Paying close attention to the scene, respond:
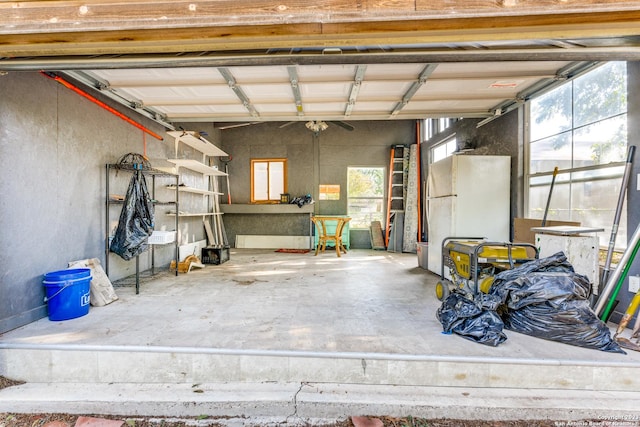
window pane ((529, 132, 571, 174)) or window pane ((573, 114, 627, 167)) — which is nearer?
window pane ((573, 114, 627, 167))

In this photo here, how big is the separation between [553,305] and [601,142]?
1.78 m

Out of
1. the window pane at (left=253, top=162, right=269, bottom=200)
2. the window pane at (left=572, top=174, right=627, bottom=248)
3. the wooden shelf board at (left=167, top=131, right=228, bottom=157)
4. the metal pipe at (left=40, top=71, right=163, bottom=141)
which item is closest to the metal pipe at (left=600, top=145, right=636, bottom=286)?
the window pane at (left=572, top=174, right=627, bottom=248)

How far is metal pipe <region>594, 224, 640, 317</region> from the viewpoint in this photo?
90.2 inches

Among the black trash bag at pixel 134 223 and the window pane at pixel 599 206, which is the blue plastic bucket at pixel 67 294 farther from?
the window pane at pixel 599 206

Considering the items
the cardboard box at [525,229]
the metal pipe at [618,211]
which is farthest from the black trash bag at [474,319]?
the cardboard box at [525,229]

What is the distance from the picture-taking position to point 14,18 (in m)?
1.47

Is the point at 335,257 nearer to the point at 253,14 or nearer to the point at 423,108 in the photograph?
the point at 423,108

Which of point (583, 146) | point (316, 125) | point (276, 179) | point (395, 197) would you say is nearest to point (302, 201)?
point (276, 179)

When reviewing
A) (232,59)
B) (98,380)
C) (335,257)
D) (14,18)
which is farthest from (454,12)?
(335,257)

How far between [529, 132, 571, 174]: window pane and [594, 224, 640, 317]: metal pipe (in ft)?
3.53

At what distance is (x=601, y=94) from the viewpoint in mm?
2764

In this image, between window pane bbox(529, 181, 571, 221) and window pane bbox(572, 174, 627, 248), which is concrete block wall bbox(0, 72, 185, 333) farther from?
window pane bbox(529, 181, 571, 221)

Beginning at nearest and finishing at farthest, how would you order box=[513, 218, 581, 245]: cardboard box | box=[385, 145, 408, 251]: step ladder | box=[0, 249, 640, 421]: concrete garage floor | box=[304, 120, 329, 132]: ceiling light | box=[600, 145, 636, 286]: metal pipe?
1. box=[0, 249, 640, 421]: concrete garage floor
2. box=[600, 145, 636, 286]: metal pipe
3. box=[513, 218, 581, 245]: cardboard box
4. box=[304, 120, 329, 132]: ceiling light
5. box=[385, 145, 408, 251]: step ladder

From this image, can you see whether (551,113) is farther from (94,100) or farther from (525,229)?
(94,100)
